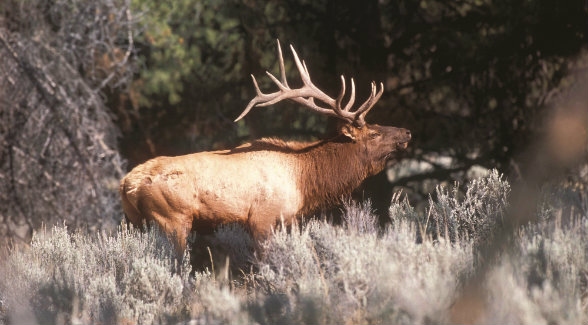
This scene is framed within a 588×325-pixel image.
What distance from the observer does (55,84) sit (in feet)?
33.0

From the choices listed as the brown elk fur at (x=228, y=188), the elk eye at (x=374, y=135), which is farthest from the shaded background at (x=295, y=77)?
the brown elk fur at (x=228, y=188)

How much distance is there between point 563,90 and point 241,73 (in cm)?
481

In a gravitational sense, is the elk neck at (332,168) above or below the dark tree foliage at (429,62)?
below

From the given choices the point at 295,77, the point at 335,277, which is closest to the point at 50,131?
the point at 295,77

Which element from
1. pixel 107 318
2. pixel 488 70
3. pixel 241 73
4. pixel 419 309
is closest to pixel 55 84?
pixel 241 73

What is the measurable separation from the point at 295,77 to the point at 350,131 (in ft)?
13.4

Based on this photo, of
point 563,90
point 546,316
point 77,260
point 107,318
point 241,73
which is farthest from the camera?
point 241,73

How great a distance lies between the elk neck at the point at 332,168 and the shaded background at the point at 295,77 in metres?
3.19

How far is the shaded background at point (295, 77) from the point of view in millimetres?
10008

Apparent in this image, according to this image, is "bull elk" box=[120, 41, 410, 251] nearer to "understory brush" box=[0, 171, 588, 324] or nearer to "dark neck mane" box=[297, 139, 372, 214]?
"dark neck mane" box=[297, 139, 372, 214]

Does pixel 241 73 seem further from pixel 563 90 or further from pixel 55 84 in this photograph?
pixel 563 90

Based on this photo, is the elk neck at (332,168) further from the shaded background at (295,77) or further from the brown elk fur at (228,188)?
the shaded background at (295,77)

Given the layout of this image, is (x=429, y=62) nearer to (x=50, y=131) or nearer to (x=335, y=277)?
(x=50, y=131)

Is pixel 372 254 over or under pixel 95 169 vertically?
under
